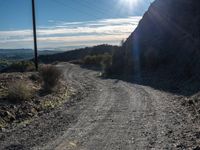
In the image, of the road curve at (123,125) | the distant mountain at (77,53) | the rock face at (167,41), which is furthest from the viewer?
the distant mountain at (77,53)

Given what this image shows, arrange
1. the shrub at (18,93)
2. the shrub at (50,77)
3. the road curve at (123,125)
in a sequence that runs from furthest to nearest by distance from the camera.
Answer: the shrub at (50,77), the shrub at (18,93), the road curve at (123,125)

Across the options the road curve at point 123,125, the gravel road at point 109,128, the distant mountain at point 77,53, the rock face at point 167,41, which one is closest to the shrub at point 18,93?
the gravel road at point 109,128

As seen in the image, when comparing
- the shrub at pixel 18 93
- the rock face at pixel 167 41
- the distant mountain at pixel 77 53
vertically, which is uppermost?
the shrub at pixel 18 93

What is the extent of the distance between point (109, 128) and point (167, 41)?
114ft

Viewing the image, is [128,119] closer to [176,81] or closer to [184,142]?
[184,142]

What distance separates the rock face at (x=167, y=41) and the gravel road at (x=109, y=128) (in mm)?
14199

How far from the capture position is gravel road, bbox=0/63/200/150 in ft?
38.7

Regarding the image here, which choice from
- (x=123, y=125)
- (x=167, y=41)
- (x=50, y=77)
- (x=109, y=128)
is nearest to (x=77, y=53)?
(x=167, y=41)

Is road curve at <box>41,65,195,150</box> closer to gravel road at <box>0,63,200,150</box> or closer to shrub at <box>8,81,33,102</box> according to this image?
gravel road at <box>0,63,200,150</box>

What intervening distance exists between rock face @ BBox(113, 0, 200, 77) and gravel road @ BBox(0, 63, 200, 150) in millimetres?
14199

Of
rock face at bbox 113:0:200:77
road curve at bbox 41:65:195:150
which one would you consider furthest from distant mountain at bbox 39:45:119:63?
road curve at bbox 41:65:195:150

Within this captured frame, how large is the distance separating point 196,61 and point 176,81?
3030 millimetres

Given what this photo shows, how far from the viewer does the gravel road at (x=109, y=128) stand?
464 inches

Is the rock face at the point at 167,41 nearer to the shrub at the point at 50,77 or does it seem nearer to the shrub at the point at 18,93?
the shrub at the point at 50,77
